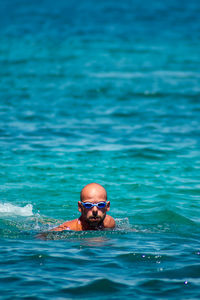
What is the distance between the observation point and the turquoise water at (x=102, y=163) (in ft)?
22.9

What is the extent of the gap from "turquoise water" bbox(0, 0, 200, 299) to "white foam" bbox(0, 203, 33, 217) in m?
0.03

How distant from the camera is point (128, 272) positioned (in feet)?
23.1

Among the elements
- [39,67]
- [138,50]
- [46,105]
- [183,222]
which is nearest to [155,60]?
[138,50]

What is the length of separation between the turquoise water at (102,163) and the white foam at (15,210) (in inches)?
1.2

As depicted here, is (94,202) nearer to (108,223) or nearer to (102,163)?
(108,223)

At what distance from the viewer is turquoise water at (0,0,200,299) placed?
697 cm

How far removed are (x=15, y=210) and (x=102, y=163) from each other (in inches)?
135

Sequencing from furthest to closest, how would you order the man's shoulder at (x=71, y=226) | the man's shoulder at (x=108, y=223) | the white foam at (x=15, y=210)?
the white foam at (x=15, y=210) → the man's shoulder at (x=108, y=223) → the man's shoulder at (x=71, y=226)

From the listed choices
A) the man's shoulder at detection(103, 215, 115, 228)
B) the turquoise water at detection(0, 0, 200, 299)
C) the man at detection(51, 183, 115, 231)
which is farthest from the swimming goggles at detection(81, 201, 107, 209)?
the man's shoulder at detection(103, 215, 115, 228)

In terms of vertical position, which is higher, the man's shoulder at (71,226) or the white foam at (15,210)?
the white foam at (15,210)

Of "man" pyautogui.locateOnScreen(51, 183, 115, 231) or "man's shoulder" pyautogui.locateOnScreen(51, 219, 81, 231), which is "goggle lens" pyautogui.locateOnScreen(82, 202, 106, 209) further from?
"man's shoulder" pyautogui.locateOnScreen(51, 219, 81, 231)

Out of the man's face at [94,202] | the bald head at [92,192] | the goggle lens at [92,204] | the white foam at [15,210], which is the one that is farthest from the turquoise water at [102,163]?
the bald head at [92,192]

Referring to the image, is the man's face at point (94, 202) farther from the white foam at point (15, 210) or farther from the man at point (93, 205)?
the white foam at point (15, 210)

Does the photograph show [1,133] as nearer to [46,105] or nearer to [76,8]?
[46,105]
